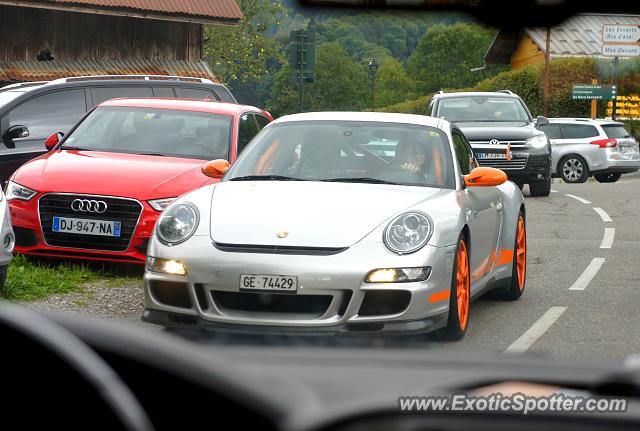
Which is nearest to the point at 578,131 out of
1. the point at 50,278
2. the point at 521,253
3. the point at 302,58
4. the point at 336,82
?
the point at 302,58

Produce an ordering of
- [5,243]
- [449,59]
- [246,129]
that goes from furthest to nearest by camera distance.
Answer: [449,59], [246,129], [5,243]

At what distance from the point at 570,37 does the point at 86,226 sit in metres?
28.8

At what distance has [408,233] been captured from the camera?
23.3 ft

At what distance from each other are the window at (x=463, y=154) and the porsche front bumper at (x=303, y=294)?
5.12 ft

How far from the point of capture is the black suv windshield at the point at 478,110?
72.8 ft

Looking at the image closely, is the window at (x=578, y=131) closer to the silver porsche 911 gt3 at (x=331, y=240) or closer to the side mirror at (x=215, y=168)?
the silver porsche 911 gt3 at (x=331, y=240)

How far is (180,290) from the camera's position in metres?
7.03

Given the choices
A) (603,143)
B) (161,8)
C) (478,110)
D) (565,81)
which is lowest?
(565,81)

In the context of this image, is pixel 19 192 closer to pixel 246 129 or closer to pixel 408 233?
pixel 246 129

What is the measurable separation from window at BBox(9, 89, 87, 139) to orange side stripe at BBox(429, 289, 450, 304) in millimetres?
7437

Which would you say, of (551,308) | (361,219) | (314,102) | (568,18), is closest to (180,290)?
(361,219)

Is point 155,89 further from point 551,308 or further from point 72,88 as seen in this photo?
point 551,308

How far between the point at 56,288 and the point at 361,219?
3169 mm

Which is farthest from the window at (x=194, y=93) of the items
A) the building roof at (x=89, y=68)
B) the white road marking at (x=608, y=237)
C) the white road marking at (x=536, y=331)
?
the building roof at (x=89, y=68)
